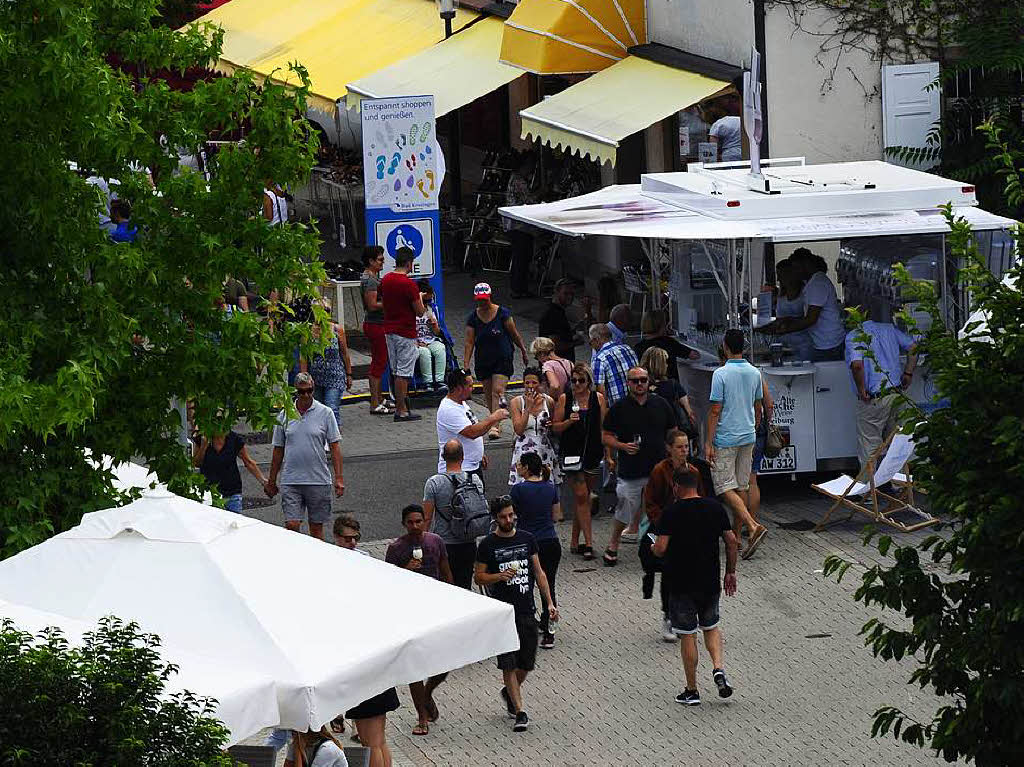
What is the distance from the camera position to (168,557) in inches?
316

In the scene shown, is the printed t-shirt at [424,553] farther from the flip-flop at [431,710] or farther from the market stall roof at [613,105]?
the market stall roof at [613,105]

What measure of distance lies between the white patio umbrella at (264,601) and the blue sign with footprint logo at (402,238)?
1167 cm

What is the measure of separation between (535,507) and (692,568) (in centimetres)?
139

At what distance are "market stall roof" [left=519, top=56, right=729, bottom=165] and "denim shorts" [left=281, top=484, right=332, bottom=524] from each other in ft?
23.9

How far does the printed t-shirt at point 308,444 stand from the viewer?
538 inches

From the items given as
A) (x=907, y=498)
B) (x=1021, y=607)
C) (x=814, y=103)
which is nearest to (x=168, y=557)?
(x=1021, y=607)

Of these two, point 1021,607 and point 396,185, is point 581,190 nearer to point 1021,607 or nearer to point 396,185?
point 396,185

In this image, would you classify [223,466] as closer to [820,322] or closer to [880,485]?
[880,485]

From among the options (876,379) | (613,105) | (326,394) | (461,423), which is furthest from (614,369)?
(613,105)

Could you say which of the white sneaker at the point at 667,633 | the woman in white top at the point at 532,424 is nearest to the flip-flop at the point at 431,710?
the white sneaker at the point at 667,633

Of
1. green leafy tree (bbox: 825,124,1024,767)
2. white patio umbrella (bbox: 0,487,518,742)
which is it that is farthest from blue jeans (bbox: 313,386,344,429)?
green leafy tree (bbox: 825,124,1024,767)

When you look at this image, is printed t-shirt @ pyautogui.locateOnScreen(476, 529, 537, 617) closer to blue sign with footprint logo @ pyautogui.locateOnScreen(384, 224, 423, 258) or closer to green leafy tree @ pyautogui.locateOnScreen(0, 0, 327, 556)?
green leafy tree @ pyautogui.locateOnScreen(0, 0, 327, 556)

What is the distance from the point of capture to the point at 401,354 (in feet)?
61.4

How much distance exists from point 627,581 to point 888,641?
247 inches
